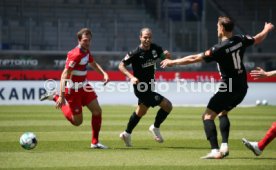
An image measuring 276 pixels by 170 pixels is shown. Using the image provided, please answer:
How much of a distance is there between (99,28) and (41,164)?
21.4m

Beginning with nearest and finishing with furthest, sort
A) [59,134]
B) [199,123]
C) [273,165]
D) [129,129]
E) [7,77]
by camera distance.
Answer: [273,165], [129,129], [59,134], [199,123], [7,77]

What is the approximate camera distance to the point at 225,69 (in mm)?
9906

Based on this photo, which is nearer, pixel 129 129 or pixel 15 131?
pixel 129 129

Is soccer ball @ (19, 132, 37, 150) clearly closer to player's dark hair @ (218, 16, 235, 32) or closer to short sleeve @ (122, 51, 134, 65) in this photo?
short sleeve @ (122, 51, 134, 65)

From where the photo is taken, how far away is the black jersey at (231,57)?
964cm

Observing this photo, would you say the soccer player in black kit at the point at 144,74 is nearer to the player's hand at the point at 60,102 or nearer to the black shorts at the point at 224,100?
the player's hand at the point at 60,102

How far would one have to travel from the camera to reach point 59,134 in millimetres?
14312

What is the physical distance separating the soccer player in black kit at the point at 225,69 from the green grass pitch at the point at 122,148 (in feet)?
1.44

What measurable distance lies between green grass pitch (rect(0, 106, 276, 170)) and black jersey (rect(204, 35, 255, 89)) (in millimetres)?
1292

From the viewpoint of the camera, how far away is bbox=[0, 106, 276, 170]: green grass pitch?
909cm

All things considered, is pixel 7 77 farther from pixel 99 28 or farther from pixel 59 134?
pixel 59 134

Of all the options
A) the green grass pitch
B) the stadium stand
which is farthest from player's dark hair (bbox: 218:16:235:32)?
the stadium stand

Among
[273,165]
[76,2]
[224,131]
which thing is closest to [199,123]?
[224,131]

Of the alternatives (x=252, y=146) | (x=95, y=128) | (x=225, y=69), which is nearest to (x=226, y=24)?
(x=225, y=69)
